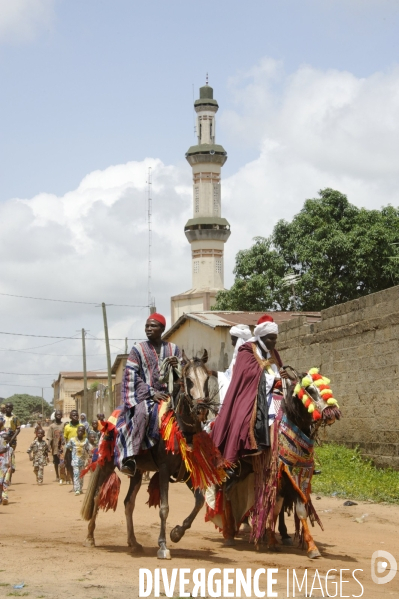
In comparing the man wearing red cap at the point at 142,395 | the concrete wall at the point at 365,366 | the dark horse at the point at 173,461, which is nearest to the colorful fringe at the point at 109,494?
the dark horse at the point at 173,461

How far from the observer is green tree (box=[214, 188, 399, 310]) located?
31.1 metres

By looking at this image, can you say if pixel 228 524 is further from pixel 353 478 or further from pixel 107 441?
pixel 353 478

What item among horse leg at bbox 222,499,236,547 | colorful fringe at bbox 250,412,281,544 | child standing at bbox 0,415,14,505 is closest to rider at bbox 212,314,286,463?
colorful fringe at bbox 250,412,281,544

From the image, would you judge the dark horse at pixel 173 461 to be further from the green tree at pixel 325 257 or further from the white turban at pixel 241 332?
the green tree at pixel 325 257

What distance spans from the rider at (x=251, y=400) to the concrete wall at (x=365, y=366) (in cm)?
504

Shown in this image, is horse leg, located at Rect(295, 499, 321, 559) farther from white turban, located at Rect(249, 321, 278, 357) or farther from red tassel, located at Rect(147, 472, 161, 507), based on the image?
white turban, located at Rect(249, 321, 278, 357)

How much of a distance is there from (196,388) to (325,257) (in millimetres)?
24705

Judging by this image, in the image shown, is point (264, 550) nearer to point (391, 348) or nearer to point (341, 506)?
point (341, 506)

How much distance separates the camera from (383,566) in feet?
24.5

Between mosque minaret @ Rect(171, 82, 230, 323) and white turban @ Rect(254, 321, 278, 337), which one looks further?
mosque minaret @ Rect(171, 82, 230, 323)

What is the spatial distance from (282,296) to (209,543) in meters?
24.3

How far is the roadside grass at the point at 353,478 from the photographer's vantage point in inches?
488

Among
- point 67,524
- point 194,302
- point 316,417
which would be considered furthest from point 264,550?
point 194,302

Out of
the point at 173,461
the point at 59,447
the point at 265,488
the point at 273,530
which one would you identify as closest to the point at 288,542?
the point at 273,530
